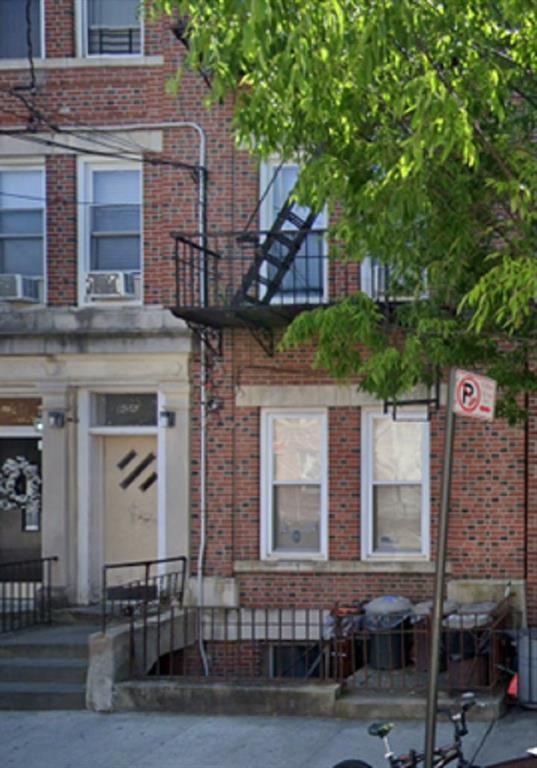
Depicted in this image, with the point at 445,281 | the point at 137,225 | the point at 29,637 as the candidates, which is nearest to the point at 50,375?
the point at 137,225

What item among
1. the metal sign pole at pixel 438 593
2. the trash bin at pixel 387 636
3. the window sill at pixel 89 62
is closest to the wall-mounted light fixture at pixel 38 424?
the window sill at pixel 89 62

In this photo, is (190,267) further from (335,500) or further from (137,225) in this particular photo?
(335,500)

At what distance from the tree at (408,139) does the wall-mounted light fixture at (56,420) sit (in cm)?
579

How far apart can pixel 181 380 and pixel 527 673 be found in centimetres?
531

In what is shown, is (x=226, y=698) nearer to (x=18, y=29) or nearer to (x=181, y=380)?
(x=181, y=380)

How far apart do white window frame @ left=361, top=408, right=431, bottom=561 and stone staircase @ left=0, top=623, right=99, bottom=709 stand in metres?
3.35

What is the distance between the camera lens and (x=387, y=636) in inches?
561

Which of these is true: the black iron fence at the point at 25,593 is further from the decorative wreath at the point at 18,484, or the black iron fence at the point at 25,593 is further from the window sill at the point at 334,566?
the window sill at the point at 334,566

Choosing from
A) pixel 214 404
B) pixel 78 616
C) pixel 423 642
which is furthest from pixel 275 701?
pixel 214 404

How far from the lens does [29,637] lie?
1527 cm

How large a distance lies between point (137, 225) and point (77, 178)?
2.96 feet

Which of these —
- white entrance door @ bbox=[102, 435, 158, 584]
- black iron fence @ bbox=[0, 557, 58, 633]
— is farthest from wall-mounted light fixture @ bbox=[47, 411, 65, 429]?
black iron fence @ bbox=[0, 557, 58, 633]

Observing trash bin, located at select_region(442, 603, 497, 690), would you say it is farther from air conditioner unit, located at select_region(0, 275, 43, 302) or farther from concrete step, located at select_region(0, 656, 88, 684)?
air conditioner unit, located at select_region(0, 275, 43, 302)

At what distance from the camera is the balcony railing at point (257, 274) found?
50.7 feet
